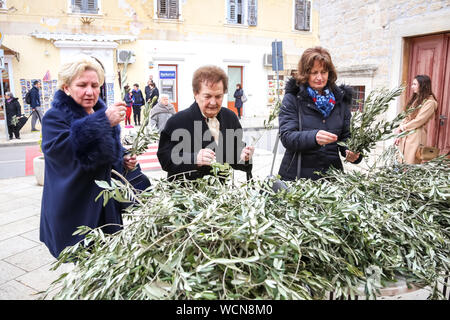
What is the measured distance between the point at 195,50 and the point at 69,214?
55.9ft

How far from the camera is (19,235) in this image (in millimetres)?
4293

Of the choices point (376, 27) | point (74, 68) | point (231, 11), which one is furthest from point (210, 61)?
point (74, 68)

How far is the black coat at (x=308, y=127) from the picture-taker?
2633 millimetres

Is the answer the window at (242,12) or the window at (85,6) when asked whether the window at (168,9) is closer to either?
the window at (242,12)

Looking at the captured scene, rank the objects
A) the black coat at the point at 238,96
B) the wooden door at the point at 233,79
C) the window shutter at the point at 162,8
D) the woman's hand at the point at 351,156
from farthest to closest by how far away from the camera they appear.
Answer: the wooden door at the point at 233,79 < the black coat at the point at 238,96 < the window shutter at the point at 162,8 < the woman's hand at the point at 351,156

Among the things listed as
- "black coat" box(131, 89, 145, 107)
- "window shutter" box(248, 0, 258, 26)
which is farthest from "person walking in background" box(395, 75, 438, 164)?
"window shutter" box(248, 0, 258, 26)

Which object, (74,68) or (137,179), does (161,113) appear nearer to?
(137,179)

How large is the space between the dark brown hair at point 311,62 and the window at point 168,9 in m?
16.3

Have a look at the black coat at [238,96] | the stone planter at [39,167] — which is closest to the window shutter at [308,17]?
the black coat at [238,96]

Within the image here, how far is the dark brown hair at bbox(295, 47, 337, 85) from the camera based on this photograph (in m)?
2.57
